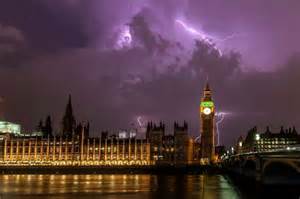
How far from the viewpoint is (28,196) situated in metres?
73.8

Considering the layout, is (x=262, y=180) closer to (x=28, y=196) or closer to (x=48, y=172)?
(x=28, y=196)

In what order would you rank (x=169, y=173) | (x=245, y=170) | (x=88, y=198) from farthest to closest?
(x=169, y=173)
(x=245, y=170)
(x=88, y=198)

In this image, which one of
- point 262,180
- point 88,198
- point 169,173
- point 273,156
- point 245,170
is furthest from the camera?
point 169,173

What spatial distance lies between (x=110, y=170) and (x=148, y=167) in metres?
14.7

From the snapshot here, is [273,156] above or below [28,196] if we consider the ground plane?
above

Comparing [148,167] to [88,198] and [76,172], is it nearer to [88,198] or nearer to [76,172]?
[76,172]

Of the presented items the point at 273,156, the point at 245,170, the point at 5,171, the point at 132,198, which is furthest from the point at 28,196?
the point at 5,171

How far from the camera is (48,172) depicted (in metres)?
192

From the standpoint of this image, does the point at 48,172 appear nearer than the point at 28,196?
No

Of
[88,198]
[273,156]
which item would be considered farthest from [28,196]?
[273,156]

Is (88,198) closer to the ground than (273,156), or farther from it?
closer to the ground

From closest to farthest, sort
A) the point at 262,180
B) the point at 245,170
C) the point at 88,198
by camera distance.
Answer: the point at 88,198
the point at 262,180
the point at 245,170

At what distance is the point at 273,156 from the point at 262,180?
45.6 feet

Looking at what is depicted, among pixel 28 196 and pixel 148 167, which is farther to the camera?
pixel 148 167
